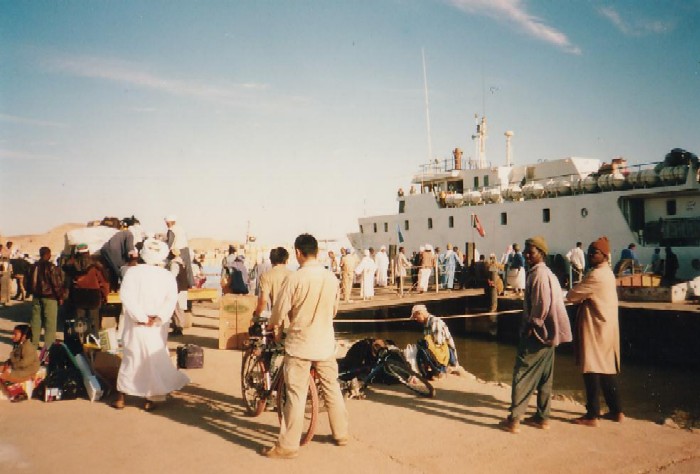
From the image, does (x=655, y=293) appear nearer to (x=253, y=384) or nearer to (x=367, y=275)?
(x=367, y=275)

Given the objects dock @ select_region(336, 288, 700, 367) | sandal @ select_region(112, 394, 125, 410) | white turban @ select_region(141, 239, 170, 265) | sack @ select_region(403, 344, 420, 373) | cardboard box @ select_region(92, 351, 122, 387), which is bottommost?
dock @ select_region(336, 288, 700, 367)

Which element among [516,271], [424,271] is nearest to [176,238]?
[424,271]

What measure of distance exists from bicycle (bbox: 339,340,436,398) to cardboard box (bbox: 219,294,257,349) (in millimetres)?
3362

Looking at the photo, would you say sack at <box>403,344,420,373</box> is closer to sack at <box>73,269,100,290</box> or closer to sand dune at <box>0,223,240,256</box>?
sack at <box>73,269,100,290</box>

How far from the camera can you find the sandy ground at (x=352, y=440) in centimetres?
426

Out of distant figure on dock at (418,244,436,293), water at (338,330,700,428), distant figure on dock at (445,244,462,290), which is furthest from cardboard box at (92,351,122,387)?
distant figure on dock at (445,244,462,290)

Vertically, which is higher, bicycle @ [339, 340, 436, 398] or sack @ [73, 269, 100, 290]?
sack @ [73, 269, 100, 290]

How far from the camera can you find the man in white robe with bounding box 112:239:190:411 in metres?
5.74

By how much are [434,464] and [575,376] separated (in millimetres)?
10499

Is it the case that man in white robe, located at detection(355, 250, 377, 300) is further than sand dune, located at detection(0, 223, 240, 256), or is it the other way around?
sand dune, located at detection(0, 223, 240, 256)

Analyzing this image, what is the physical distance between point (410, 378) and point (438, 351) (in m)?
0.87

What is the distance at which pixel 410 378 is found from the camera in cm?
677

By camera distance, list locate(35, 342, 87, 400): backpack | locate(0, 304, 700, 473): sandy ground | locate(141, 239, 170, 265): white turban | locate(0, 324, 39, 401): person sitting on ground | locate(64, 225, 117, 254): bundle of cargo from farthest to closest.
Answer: locate(64, 225, 117, 254): bundle of cargo → locate(35, 342, 87, 400): backpack → locate(0, 324, 39, 401): person sitting on ground → locate(141, 239, 170, 265): white turban → locate(0, 304, 700, 473): sandy ground

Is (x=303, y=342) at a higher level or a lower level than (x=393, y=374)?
higher
